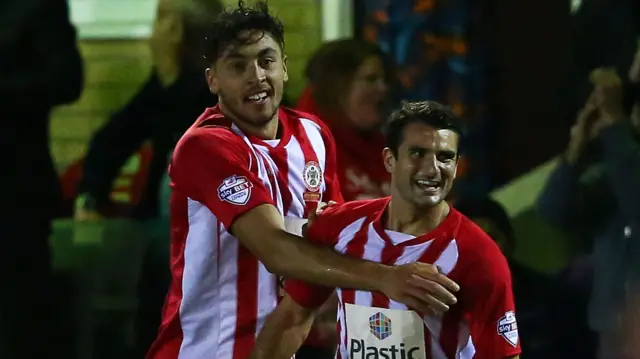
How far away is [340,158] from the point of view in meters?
3.27

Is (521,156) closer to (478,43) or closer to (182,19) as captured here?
(478,43)

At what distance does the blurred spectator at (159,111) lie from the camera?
382 centimetres

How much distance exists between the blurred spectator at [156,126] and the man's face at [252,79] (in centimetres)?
150

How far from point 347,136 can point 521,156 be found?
0.65m

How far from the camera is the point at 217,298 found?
7.52 feet

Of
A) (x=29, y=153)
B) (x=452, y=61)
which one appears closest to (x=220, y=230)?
(x=452, y=61)

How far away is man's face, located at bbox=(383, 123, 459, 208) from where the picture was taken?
2092 mm

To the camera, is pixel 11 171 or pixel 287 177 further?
pixel 11 171

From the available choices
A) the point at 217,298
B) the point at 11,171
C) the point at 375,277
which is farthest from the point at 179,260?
the point at 11,171

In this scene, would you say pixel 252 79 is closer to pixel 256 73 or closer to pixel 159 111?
pixel 256 73

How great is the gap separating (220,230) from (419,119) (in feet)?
1.50

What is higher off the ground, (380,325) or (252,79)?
(252,79)

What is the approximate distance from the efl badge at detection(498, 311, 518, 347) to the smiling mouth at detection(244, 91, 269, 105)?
0.65 meters

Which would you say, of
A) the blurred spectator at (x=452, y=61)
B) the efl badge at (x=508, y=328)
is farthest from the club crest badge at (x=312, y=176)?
the blurred spectator at (x=452, y=61)
